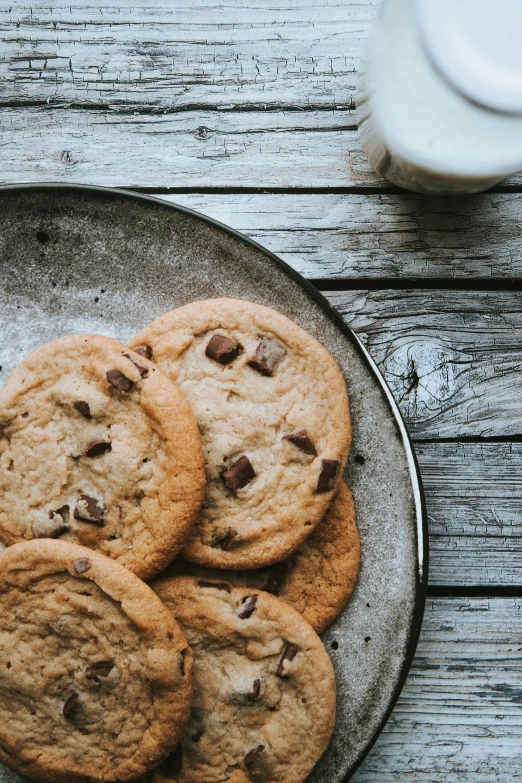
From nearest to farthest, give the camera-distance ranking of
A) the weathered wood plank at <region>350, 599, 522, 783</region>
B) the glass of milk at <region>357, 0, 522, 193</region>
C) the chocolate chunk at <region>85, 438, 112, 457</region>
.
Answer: the glass of milk at <region>357, 0, 522, 193</region>
the chocolate chunk at <region>85, 438, 112, 457</region>
the weathered wood plank at <region>350, 599, 522, 783</region>

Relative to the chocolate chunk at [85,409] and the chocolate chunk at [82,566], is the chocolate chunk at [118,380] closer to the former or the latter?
the chocolate chunk at [85,409]

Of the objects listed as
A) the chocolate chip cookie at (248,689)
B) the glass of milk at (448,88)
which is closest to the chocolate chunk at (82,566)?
the chocolate chip cookie at (248,689)

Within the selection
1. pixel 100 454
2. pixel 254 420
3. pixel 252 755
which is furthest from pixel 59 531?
pixel 252 755

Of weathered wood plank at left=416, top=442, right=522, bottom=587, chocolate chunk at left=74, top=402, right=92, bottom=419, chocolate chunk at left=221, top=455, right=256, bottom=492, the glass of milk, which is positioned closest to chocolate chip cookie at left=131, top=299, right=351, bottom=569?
chocolate chunk at left=221, top=455, right=256, bottom=492

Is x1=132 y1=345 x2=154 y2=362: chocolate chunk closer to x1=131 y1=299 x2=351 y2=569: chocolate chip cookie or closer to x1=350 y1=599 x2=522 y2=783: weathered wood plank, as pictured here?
x1=131 y1=299 x2=351 y2=569: chocolate chip cookie

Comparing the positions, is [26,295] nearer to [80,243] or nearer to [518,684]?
[80,243]

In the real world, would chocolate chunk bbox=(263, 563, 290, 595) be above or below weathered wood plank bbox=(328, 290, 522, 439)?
below

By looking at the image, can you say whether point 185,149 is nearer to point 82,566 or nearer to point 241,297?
point 241,297
